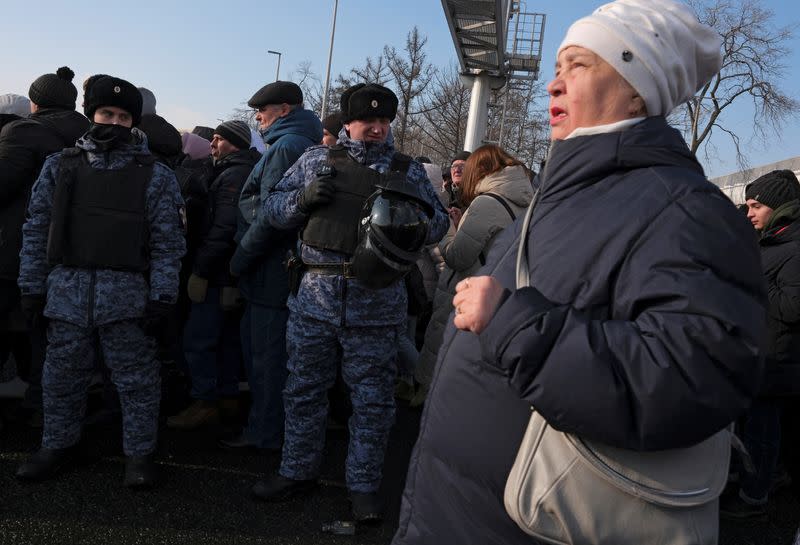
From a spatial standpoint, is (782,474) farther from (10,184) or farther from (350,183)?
(10,184)

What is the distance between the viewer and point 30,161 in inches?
149

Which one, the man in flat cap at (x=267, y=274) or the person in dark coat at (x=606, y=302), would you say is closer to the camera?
the person in dark coat at (x=606, y=302)

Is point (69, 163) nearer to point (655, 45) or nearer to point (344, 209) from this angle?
point (344, 209)

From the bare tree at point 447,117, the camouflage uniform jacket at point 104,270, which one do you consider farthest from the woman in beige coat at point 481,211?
the bare tree at point 447,117

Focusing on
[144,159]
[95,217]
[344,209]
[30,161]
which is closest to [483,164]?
[344,209]

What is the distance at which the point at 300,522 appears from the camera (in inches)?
127

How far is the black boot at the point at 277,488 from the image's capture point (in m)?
3.36

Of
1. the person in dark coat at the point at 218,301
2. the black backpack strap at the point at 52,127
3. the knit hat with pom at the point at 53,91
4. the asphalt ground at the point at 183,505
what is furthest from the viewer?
the person in dark coat at the point at 218,301

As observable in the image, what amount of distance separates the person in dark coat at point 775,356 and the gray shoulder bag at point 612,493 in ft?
9.59

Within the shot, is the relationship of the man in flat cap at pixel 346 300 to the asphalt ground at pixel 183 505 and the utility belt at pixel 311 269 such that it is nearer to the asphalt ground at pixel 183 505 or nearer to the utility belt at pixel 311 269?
the utility belt at pixel 311 269

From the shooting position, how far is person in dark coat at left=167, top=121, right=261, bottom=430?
423cm

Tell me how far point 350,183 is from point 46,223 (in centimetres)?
153

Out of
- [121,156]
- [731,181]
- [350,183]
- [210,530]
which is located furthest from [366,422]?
[731,181]

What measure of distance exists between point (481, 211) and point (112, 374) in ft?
6.94
